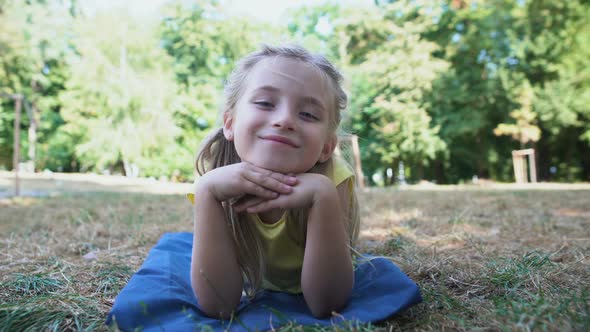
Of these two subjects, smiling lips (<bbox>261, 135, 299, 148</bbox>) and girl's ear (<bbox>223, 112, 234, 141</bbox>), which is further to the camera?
girl's ear (<bbox>223, 112, 234, 141</bbox>)

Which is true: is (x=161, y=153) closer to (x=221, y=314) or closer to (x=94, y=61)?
(x=94, y=61)

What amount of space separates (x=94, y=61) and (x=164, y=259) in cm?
1855

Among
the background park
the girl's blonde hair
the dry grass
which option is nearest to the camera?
the dry grass

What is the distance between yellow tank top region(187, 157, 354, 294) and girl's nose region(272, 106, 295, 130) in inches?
12.6

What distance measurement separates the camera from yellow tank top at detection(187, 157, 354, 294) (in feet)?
4.96

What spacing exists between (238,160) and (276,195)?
0.42m

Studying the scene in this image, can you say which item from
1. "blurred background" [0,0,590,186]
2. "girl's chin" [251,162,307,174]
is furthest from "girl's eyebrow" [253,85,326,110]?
→ "blurred background" [0,0,590,186]

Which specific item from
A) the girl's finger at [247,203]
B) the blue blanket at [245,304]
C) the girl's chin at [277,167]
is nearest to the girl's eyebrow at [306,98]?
the girl's chin at [277,167]

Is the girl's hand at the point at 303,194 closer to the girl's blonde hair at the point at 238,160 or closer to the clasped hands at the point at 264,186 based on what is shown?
the clasped hands at the point at 264,186

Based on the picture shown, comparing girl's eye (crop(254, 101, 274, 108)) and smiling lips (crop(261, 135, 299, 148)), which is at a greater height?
girl's eye (crop(254, 101, 274, 108))

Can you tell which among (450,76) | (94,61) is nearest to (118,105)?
(94,61)

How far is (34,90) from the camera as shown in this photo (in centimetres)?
2067

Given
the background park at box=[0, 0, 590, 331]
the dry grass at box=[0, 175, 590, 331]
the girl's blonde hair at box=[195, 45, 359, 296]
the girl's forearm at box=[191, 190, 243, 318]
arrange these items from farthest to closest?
the background park at box=[0, 0, 590, 331] → the girl's blonde hair at box=[195, 45, 359, 296] → the girl's forearm at box=[191, 190, 243, 318] → the dry grass at box=[0, 175, 590, 331]

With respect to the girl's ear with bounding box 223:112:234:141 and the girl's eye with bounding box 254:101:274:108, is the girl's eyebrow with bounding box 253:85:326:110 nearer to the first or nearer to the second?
the girl's eye with bounding box 254:101:274:108
